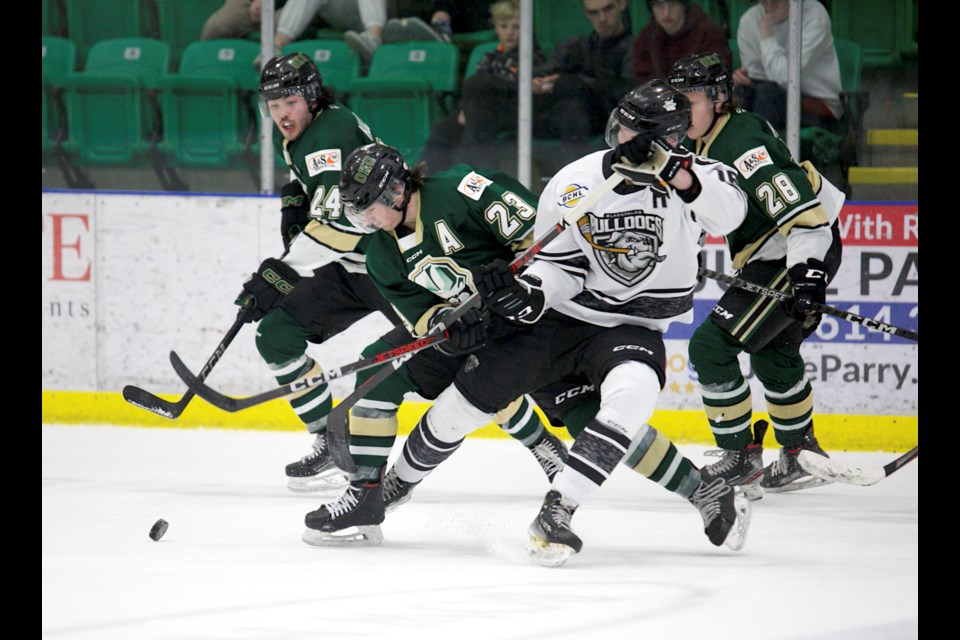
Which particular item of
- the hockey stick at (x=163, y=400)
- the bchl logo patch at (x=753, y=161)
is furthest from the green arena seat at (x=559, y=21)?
the hockey stick at (x=163, y=400)

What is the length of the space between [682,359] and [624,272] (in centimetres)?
206

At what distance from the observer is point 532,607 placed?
254cm

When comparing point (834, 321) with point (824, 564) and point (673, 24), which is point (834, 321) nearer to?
point (673, 24)

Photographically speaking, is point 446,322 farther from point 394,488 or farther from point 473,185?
point 394,488

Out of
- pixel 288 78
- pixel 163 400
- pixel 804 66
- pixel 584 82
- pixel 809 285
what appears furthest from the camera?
pixel 584 82

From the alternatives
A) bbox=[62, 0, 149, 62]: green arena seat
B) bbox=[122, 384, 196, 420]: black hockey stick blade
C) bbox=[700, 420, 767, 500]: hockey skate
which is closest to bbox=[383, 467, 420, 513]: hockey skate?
bbox=[122, 384, 196, 420]: black hockey stick blade

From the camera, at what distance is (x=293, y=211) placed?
4156mm

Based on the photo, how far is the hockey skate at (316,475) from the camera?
4031 mm

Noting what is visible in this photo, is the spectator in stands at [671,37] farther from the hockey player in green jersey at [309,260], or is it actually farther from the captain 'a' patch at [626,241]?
the captain 'a' patch at [626,241]

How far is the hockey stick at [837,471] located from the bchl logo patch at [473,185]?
50.9 inches

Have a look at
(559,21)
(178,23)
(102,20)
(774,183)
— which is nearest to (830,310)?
(774,183)

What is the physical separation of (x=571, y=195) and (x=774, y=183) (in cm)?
89
